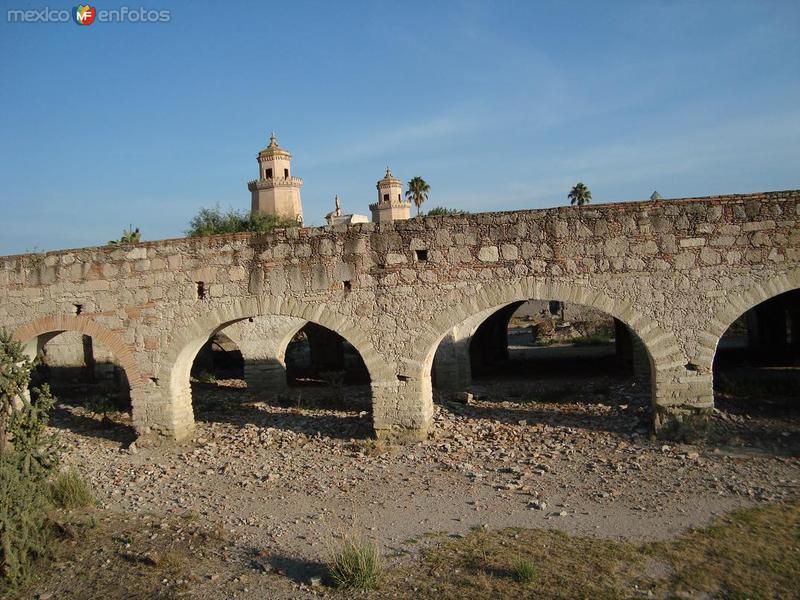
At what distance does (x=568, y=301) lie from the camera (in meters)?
7.86

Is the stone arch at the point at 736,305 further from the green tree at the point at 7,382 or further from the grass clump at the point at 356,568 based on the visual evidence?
the green tree at the point at 7,382

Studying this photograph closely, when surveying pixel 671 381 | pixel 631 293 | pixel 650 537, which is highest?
pixel 631 293

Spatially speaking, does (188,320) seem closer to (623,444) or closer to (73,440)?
(73,440)

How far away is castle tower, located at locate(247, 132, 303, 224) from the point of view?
105 ft

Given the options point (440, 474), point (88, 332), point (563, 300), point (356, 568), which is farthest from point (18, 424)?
point (563, 300)

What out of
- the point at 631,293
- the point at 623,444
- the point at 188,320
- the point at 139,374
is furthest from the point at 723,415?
the point at 139,374

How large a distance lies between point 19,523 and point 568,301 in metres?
6.30

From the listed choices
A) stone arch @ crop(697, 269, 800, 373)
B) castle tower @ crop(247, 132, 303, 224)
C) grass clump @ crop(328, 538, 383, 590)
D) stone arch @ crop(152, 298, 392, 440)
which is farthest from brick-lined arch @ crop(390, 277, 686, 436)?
castle tower @ crop(247, 132, 303, 224)

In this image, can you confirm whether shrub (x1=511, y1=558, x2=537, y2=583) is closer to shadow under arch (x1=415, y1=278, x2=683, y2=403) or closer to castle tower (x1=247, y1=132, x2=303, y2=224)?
shadow under arch (x1=415, y1=278, x2=683, y2=403)

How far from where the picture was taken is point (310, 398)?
12.0 meters

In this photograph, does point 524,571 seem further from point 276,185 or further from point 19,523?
point 276,185

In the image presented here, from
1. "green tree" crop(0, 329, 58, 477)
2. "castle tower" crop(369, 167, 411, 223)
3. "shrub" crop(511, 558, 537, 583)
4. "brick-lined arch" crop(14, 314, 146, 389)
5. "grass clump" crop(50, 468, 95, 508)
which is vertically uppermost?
"castle tower" crop(369, 167, 411, 223)

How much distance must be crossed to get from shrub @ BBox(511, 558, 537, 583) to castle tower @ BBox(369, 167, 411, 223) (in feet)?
111

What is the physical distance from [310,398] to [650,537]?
306 inches
